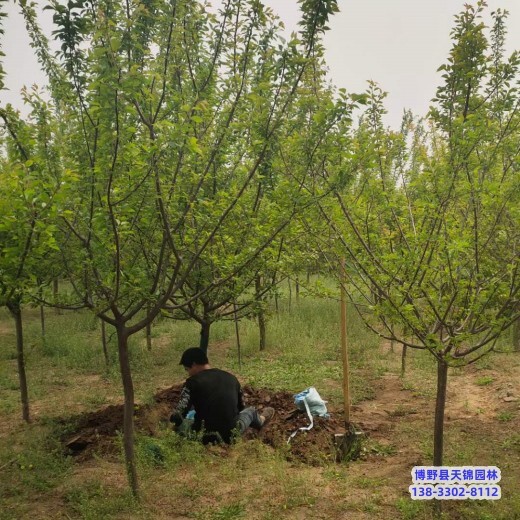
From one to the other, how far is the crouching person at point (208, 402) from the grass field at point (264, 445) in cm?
25

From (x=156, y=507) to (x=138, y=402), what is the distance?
10.6 feet

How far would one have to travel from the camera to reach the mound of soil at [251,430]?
5410mm

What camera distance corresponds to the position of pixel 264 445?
216 inches

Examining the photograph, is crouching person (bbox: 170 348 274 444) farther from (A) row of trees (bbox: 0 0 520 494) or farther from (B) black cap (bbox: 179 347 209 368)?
(A) row of trees (bbox: 0 0 520 494)

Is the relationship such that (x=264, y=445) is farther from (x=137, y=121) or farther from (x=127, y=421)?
(x=137, y=121)

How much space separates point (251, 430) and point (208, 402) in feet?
3.34

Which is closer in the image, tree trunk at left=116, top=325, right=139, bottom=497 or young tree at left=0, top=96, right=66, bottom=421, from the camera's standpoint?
young tree at left=0, top=96, right=66, bottom=421

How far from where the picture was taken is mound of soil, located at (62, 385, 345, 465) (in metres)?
5.41

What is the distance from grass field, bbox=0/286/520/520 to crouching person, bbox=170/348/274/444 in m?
0.25

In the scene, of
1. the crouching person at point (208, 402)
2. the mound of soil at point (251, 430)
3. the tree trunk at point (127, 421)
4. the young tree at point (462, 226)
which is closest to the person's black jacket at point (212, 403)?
the crouching person at point (208, 402)

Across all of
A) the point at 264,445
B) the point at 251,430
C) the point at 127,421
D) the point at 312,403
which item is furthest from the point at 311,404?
the point at 127,421

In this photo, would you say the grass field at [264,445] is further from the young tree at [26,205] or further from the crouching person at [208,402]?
the young tree at [26,205]

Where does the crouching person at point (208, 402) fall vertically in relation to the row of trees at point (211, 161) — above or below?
below

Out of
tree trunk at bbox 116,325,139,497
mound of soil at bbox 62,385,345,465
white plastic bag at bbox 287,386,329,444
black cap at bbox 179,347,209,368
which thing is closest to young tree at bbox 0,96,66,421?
tree trunk at bbox 116,325,139,497
